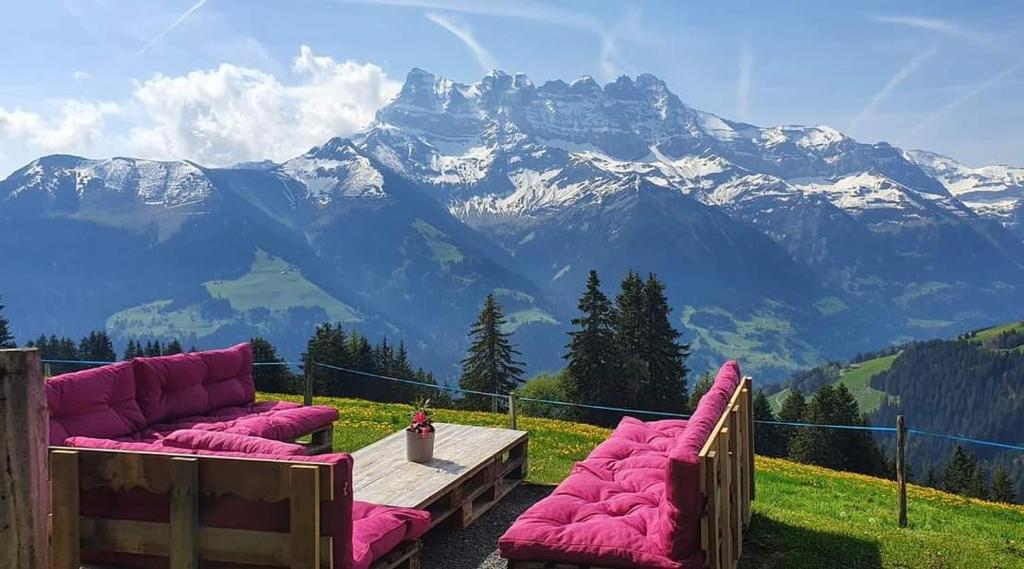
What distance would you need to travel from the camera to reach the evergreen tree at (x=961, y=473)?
5516 cm

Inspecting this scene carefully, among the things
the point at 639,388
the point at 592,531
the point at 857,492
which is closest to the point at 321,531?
the point at 592,531

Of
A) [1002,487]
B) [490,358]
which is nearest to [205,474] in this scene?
[490,358]

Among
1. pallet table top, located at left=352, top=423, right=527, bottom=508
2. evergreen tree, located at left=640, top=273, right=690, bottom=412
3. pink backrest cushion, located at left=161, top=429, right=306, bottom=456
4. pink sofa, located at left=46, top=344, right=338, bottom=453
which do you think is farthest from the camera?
evergreen tree, located at left=640, top=273, right=690, bottom=412

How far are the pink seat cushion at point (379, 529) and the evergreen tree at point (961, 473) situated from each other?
2226 inches

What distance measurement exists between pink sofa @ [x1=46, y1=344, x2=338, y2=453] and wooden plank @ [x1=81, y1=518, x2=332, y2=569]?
213 centimetres

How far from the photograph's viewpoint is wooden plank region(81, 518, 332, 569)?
5.45 meters

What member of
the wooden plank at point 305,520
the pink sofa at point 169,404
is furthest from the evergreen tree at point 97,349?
the wooden plank at point 305,520

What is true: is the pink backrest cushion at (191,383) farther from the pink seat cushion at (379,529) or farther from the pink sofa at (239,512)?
the pink sofa at (239,512)

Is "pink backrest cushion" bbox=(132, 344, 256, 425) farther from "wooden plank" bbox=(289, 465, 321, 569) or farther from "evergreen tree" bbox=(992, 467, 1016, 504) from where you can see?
"evergreen tree" bbox=(992, 467, 1016, 504)

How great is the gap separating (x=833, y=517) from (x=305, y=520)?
26.1 ft

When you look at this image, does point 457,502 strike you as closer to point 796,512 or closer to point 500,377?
point 796,512

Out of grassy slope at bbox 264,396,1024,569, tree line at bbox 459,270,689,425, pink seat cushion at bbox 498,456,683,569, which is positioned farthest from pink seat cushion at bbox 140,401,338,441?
tree line at bbox 459,270,689,425

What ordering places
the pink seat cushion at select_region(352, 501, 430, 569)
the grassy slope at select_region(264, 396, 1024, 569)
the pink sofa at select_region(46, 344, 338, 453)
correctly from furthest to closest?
the pink sofa at select_region(46, 344, 338, 453) < the grassy slope at select_region(264, 396, 1024, 569) < the pink seat cushion at select_region(352, 501, 430, 569)

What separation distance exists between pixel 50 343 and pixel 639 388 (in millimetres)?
54878
